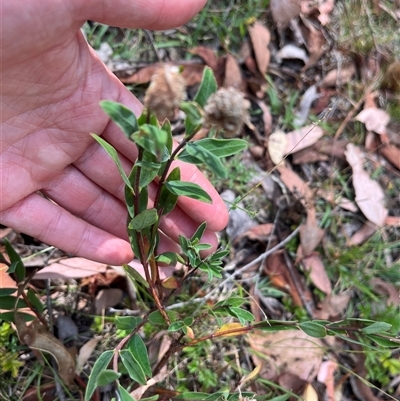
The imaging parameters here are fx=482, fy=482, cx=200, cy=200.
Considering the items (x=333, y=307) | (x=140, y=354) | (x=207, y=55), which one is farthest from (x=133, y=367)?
(x=207, y=55)

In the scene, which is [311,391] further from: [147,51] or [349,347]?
[147,51]

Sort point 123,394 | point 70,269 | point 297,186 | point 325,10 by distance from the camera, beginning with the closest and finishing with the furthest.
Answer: point 123,394
point 70,269
point 297,186
point 325,10

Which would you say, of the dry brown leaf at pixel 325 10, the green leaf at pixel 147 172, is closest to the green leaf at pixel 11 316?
the green leaf at pixel 147 172

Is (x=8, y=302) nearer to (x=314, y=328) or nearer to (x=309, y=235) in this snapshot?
(x=314, y=328)

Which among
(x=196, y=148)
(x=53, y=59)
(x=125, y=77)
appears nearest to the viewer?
(x=196, y=148)

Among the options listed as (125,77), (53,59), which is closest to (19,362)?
(53,59)

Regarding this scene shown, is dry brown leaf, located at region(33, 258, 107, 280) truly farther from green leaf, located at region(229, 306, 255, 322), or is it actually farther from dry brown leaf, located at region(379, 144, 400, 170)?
dry brown leaf, located at region(379, 144, 400, 170)

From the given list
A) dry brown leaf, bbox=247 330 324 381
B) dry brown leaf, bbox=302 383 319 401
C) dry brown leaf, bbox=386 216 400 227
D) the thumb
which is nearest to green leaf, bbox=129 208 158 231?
the thumb
